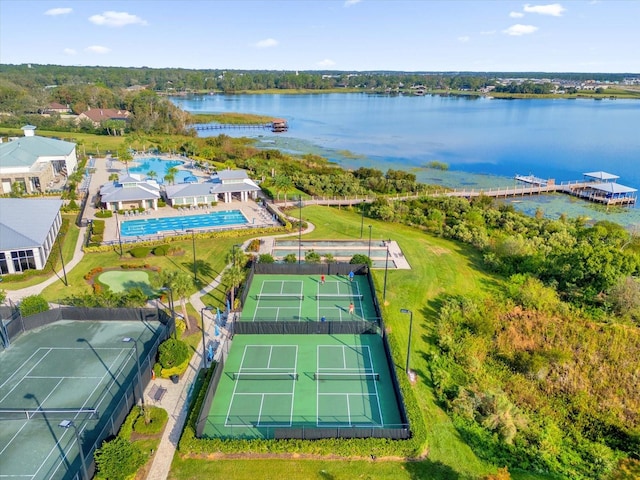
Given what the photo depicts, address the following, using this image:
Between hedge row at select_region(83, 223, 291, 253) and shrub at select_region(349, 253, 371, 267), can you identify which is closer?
shrub at select_region(349, 253, 371, 267)

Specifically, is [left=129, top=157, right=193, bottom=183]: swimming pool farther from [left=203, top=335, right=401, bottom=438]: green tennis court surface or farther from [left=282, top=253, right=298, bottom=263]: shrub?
[left=203, top=335, right=401, bottom=438]: green tennis court surface

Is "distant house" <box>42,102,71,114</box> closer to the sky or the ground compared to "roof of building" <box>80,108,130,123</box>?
closer to the sky

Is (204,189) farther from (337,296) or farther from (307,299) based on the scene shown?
(337,296)

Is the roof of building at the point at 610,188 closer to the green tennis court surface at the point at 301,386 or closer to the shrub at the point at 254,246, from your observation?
the shrub at the point at 254,246

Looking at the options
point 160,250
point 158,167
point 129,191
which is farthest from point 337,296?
point 158,167

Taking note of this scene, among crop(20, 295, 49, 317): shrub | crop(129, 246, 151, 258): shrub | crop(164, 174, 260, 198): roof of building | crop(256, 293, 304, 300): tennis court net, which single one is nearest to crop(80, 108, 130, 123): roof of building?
crop(164, 174, 260, 198): roof of building

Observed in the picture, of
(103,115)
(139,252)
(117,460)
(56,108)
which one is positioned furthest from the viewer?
(56,108)

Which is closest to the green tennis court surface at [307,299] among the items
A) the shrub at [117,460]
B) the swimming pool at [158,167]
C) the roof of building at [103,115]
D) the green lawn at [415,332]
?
the green lawn at [415,332]
